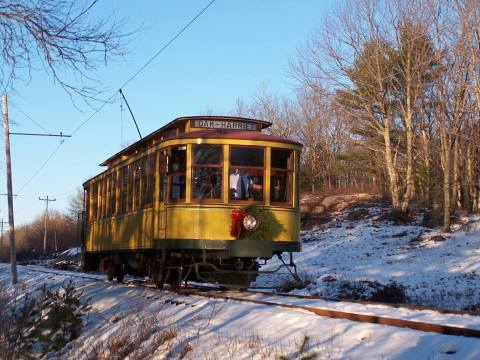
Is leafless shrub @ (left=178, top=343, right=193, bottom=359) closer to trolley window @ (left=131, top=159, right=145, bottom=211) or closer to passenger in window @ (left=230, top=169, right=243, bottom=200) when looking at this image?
passenger in window @ (left=230, top=169, right=243, bottom=200)

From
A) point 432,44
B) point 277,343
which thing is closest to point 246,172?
point 277,343

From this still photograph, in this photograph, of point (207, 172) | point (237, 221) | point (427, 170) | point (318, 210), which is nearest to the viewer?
point (237, 221)

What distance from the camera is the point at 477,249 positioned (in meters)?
21.1

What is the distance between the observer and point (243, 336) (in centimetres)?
743

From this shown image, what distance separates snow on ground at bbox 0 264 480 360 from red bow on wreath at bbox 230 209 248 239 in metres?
1.52

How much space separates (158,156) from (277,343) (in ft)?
21.3

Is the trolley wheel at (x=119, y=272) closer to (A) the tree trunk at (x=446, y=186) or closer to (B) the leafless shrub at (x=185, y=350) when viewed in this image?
(B) the leafless shrub at (x=185, y=350)

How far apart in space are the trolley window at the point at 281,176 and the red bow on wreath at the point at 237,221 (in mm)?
730

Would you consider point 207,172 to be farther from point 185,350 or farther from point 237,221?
point 185,350

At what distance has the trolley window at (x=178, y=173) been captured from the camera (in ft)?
40.1

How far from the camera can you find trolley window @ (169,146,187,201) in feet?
40.1

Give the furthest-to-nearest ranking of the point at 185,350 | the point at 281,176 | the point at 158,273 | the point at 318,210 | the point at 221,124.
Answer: the point at 318,210, the point at 158,273, the point at 221,124, the point at 281,176, the point at 185,350

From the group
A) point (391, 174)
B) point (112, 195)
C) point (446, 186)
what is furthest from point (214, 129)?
point (391, 174)

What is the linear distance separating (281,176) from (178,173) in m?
1.93
